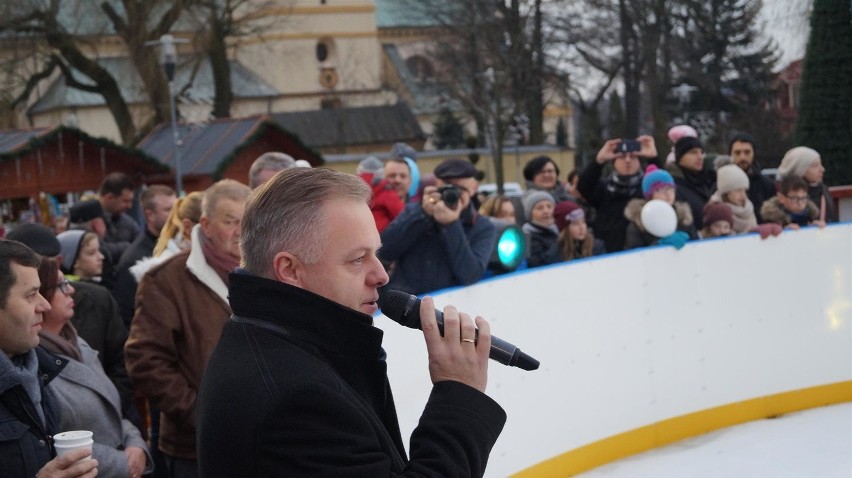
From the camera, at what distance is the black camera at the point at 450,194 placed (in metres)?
5.18

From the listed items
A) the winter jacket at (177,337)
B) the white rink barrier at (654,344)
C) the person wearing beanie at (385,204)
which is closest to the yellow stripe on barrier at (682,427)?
Result: the white rink barrier at (654,344)

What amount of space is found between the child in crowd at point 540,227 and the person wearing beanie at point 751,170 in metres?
2.46

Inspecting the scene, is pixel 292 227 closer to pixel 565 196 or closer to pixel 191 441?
pixel 191 441

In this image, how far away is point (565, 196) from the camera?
828cm

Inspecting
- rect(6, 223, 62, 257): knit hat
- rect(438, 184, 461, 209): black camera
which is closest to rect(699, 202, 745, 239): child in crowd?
rect(438, 184, 461, 209): black camera

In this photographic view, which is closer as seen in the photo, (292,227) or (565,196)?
(292,227)

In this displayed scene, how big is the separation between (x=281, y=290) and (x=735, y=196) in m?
6.72

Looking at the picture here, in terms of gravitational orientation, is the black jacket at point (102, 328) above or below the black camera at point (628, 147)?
below

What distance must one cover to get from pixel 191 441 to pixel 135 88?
2965 centimetres

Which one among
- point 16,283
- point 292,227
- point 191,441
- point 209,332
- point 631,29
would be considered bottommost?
point 191,441

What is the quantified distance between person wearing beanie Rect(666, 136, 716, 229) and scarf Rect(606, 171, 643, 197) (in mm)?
611

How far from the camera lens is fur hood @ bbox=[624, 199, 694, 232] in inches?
301

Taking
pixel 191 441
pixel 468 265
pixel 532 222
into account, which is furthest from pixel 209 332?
pixel 532 222

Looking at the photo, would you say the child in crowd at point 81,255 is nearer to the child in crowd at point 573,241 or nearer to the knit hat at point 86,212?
the knit hat at point 86,212
